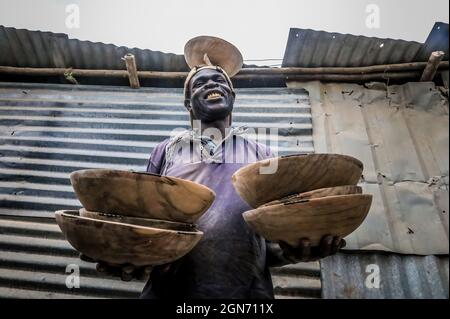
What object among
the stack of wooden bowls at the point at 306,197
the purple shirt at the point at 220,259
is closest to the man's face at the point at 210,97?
the purple shirt at the point at 220,259

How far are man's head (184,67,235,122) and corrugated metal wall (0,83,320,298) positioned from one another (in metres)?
1.16

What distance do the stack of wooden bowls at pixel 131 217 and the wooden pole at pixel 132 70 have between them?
104 inches

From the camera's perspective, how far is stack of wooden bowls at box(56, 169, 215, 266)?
4.03ft

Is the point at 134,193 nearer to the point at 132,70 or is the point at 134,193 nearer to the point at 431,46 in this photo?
the point at 132,70

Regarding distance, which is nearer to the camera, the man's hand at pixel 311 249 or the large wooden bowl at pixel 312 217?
the large wooden bowl at pixel 312 217

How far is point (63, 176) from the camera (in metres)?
3.29

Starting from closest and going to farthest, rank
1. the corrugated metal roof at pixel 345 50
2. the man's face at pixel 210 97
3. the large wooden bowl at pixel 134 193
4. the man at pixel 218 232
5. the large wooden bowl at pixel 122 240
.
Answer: the large wooden bowl at pixel 122 240 < the large wooden bowl at pixel 134 193 < the man at pixel 218 232 < the man's face at pixel 210 97 < the corrugated metal roof at pixel 345 50

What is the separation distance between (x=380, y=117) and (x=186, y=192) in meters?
2.84

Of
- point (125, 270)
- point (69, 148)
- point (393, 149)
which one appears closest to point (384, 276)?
point (393, 149)

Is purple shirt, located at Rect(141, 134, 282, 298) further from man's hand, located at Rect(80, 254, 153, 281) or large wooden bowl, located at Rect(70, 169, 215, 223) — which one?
large wooden bowl, located at Rect(70, 169, 215, 223)

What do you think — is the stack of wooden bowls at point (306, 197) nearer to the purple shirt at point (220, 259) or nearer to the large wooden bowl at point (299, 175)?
the large wooden bowl at point (299, 175)

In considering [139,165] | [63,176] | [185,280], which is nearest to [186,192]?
[185,280]

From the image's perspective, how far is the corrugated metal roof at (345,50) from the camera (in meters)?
3.53
